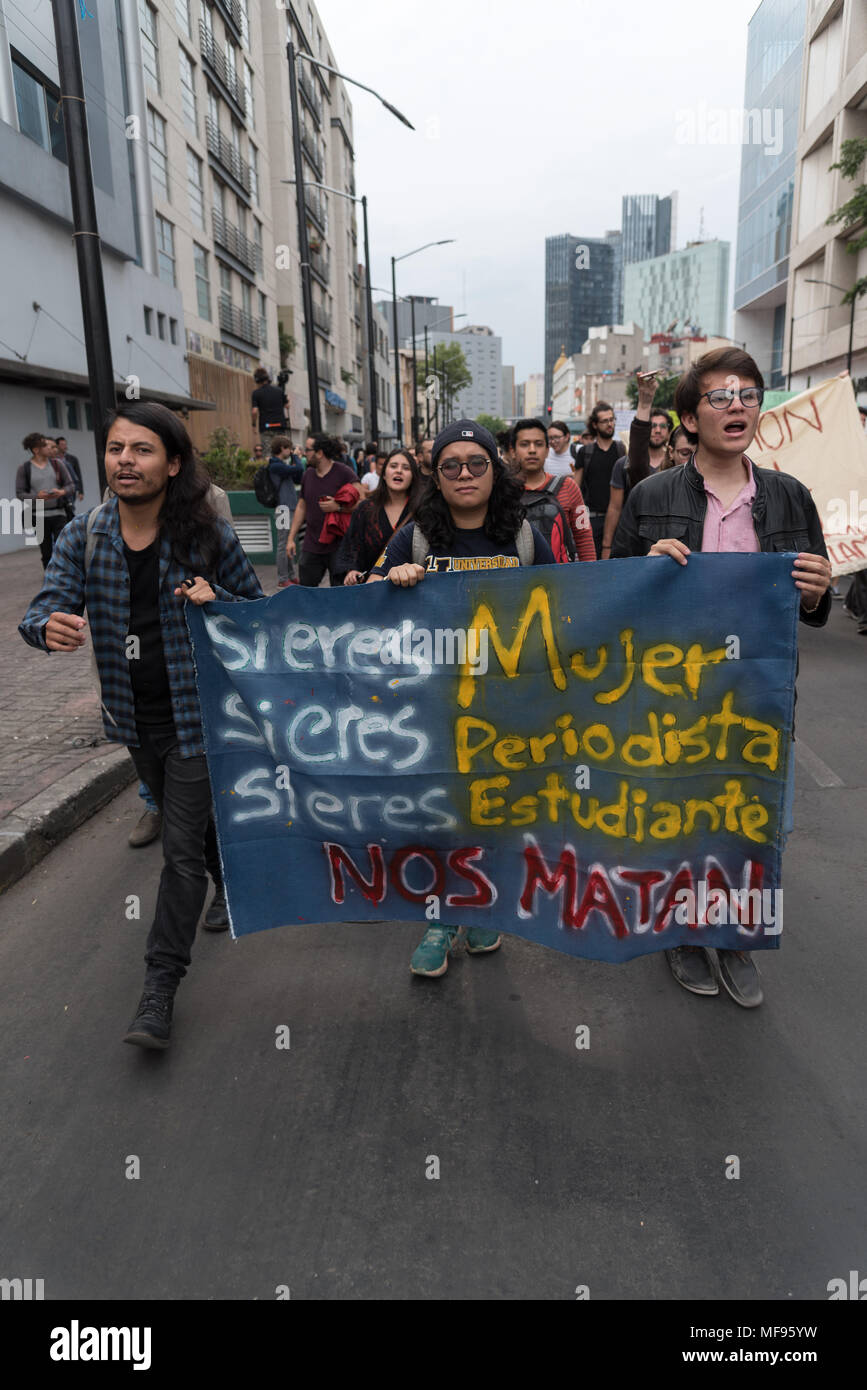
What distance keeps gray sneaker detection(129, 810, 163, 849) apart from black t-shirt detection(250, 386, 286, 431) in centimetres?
1037

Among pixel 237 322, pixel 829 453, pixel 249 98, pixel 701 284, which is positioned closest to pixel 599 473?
pixel 829 453

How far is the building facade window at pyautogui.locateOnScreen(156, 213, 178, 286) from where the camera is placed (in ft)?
90.8

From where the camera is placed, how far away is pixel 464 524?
350cm

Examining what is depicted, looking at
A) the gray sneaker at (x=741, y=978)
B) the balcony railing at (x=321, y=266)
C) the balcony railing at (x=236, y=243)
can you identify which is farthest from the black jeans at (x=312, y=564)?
the balcony railing at (x=321, y=266)

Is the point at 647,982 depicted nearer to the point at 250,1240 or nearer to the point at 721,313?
the point at 250,1240

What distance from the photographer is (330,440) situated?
862 centimetres

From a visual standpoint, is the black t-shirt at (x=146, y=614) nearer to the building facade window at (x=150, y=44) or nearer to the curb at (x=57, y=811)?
the curb at (x=57, y=811)

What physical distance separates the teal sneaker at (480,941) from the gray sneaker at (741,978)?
841 millimetres

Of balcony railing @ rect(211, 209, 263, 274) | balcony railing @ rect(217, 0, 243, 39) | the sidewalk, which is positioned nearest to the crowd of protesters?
the sidewalk

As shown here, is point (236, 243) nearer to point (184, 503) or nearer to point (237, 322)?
point (237, 322)

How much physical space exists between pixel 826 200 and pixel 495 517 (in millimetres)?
50227
